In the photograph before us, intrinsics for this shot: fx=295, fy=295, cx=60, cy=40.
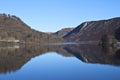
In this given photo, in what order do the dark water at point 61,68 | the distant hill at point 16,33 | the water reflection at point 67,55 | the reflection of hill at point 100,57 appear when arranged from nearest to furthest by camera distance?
1. the dark water at point 61,68
2. the water reflection at point 67,55
3. the reflection of hill at point 100,57
4. the distant hill at point 16,33

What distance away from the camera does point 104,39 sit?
8569cm

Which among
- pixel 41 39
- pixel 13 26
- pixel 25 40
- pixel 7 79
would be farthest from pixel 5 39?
pixel 7 79

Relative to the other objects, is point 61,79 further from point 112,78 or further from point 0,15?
point 0,15

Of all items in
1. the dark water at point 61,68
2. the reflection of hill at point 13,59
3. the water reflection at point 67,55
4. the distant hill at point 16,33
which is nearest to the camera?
the dark water at point 61,68

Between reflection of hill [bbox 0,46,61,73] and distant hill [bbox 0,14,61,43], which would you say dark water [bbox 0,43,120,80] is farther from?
distant hill [bbox 0,14,61,43]

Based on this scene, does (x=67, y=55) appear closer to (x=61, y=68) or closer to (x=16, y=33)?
(x=61, y=68)

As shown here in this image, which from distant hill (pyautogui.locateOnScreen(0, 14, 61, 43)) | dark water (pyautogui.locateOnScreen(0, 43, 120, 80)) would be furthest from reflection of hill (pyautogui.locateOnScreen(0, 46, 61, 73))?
distant hill (pyautogui.locateOnScreen(0, 14, 61, 43))

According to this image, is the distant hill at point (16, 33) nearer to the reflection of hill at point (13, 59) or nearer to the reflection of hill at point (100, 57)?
the reflection of hill at point (13, 59)

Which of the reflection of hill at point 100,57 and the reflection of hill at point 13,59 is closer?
the reflection of hill at point 13,59

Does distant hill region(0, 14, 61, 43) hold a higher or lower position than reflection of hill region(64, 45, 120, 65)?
higher

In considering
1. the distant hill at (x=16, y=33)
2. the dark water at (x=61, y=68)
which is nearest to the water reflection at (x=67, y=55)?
the dark water at (x=61, y=68)

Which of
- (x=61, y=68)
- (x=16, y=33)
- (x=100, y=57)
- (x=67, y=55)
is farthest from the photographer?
(x=16, y=33)

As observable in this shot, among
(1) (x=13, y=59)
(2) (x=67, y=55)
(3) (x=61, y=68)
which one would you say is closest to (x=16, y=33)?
(2) (x=67, y=55)

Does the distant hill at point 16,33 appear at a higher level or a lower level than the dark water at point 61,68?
higher
